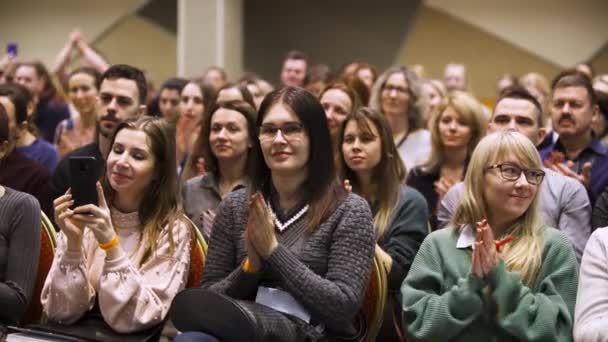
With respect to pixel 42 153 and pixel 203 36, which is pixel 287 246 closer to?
pixel 42 153

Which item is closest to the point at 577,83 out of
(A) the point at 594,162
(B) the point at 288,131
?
(A) the point at 594,162

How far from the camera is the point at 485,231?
94.0 inches

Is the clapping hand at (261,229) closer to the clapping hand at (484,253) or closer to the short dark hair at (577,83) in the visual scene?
the clapping hand at (484,253)

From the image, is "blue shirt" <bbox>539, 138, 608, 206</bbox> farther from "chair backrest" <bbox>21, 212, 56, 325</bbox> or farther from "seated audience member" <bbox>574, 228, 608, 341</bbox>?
"chair backrest" <bbox>21, 212, 56, 325</bbox>

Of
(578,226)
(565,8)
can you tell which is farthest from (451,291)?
(565,8)

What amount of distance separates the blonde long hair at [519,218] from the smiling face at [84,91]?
290 centimetres

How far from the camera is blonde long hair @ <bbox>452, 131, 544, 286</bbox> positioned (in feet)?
8.28

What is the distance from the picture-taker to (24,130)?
4.12 m

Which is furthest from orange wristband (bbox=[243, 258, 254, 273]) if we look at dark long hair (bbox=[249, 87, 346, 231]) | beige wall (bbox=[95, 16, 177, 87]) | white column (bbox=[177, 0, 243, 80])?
beige wall (bbox=[95, 16, 177, 87])

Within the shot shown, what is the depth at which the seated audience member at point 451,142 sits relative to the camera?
3.97 meters

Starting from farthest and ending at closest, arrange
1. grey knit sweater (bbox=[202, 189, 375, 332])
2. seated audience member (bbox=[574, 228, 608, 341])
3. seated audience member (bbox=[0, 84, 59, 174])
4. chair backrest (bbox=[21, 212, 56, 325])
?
seated audience member (bbox=[0, 84, 59, 174])
chair backrest (bbox=[21, 212, 56, 325])
grey knit sweater (bbox=[202, 189, 375, 332])
seated audience member (bbox=[574, 228, 608, 341])

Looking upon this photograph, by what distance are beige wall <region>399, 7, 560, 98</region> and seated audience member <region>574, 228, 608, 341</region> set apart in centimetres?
738

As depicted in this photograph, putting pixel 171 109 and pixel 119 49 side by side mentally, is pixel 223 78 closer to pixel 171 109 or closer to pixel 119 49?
pixel 171 109

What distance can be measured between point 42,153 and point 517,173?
2586mm
